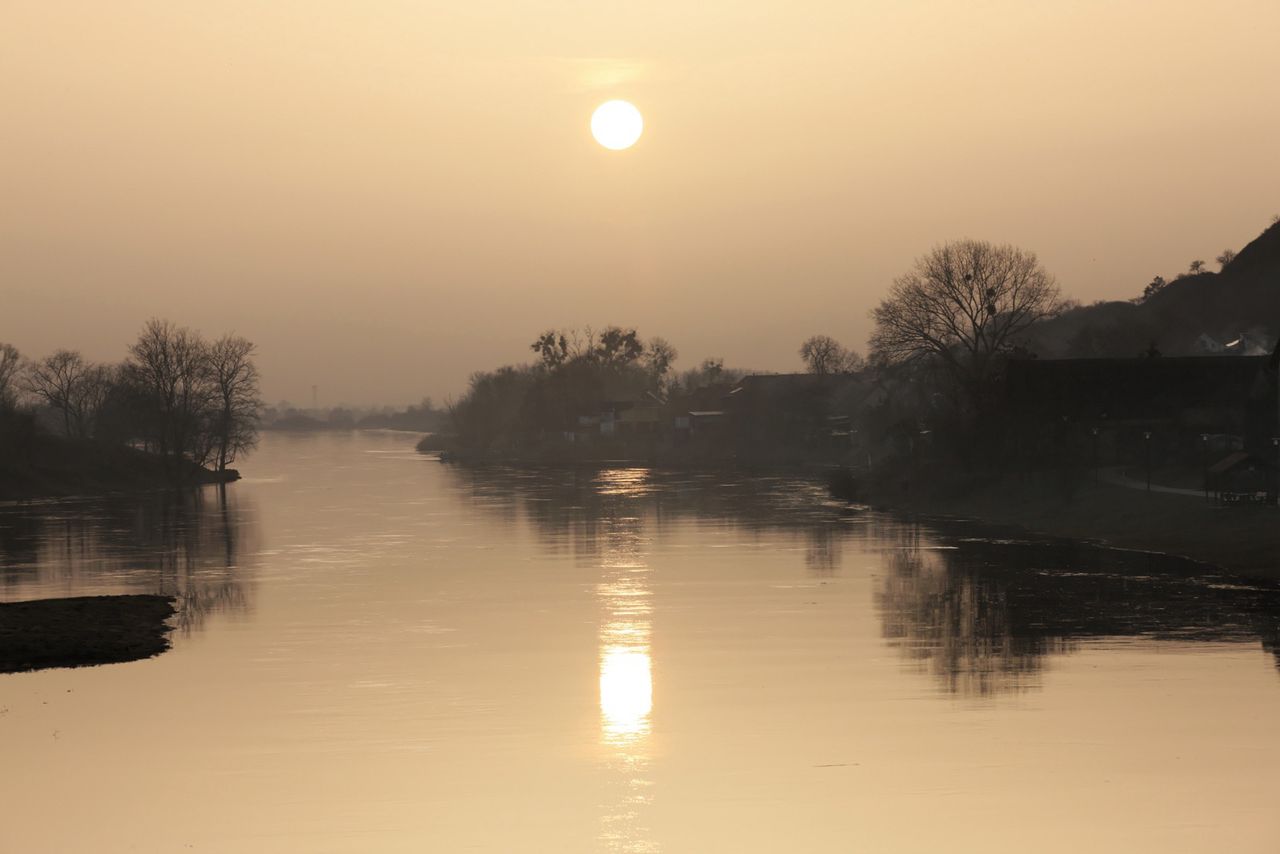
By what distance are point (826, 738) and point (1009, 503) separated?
154ft

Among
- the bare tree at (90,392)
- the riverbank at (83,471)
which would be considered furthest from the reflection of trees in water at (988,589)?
the bare tree at (90,392)

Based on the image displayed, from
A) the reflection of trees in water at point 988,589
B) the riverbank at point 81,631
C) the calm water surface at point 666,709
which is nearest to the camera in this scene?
the calm water surface at point 666,709

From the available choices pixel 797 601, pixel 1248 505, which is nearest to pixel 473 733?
pixel 797 601

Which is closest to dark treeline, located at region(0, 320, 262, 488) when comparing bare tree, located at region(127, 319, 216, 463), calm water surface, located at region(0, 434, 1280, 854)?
Answer: bare tree, located at region(127, 319, 216, 463)

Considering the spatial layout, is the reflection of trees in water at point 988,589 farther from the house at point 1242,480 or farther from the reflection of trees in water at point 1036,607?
the house at point 1242,480

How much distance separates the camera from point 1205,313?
16162 cm

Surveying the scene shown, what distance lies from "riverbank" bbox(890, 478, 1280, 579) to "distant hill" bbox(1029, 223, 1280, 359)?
55925 millimetres

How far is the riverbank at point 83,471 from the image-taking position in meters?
103

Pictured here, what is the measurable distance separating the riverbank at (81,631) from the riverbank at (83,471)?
65301 millimetres

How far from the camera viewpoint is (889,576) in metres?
46.8

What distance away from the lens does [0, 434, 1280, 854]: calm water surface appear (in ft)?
62.8

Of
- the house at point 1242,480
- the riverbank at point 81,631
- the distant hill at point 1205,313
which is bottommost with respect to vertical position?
the riverbank at point 81,631

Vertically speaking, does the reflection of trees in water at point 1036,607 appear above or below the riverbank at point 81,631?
below

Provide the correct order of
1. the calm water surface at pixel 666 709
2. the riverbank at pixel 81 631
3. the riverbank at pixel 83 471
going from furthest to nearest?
the riverbank at pixel 83 471 < the riverbank at pixel 81 631 < the calm water surface at pixel 666 709
